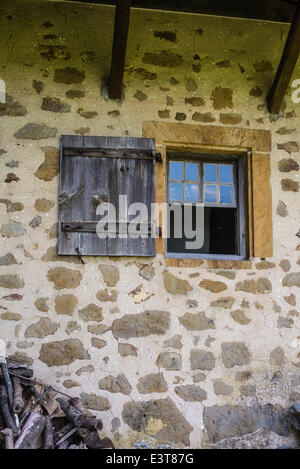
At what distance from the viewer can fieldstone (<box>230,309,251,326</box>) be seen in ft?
15.2

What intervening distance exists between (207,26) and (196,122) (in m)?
1.01

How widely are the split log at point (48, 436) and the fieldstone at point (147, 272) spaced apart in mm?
1409

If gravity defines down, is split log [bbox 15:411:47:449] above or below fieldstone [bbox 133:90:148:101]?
below

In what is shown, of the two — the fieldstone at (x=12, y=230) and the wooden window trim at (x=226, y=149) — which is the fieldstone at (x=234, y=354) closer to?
the wooden window trim at (x=226, y=149)

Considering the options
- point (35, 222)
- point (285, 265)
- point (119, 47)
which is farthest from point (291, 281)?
point (119, 47)

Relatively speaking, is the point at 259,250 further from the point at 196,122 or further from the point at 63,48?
the point at 63,48

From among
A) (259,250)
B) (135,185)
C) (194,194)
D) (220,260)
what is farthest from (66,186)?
(259,250)

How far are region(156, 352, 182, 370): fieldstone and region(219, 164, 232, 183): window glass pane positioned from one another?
1.70m

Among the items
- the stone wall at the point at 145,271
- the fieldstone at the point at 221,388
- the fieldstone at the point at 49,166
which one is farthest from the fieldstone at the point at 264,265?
the fieldstone at the point at 49,166

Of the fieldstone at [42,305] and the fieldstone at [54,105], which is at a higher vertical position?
the fieldstone at [54,105]

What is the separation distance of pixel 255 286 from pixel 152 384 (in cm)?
124

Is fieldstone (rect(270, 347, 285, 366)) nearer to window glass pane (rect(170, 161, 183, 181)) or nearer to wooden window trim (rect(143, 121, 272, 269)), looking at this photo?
wooden window trim (rect(143, 121, 272, 269))

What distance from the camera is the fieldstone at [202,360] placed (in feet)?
14.7

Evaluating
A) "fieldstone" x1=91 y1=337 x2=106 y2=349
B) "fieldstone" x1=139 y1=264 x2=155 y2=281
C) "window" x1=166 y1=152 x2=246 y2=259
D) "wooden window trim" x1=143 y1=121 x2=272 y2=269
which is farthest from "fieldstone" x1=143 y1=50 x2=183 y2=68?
"fieldstone" x1=91 y1=337 x2=106 y2=349
